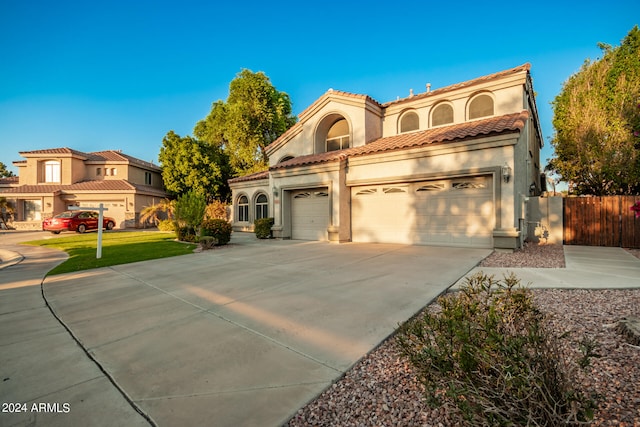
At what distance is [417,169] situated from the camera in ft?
38.0

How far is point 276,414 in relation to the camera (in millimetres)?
2229

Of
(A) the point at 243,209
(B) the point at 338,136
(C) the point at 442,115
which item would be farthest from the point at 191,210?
(C) the point at 442,115

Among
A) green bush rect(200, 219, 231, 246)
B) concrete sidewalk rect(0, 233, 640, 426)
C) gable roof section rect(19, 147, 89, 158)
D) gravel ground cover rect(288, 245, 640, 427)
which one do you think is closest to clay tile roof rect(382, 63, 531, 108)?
concrete sidewalk rect(0, 233, 640, 426)

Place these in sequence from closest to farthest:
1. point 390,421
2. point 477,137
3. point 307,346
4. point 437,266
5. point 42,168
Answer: point 390,421 < point 307,346 < point 437,266 < point 477,137 < point 42,168

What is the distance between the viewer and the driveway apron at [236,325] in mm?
2477

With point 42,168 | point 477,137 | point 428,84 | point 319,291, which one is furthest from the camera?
point 42,168

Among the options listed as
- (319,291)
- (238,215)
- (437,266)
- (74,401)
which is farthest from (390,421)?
(238,215)

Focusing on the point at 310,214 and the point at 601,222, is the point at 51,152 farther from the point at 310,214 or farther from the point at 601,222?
the point at 601,222

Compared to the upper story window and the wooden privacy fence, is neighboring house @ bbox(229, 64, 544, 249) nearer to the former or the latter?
the wooden privacy fence

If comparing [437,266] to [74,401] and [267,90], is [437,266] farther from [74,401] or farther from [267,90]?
[267,90]

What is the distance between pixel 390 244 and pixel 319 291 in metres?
7.17

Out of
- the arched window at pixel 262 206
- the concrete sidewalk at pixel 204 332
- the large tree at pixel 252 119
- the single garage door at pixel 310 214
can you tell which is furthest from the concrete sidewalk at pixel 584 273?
the large tree at pixel 252 119

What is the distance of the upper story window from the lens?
28.2 m

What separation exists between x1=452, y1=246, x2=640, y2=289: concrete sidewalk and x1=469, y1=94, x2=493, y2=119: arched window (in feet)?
24.8
